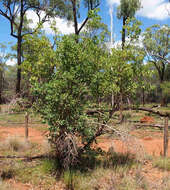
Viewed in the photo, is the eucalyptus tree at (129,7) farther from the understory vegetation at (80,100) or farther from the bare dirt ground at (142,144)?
the understory vegetation at (80,100)

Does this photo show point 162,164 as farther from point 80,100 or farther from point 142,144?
point 80,100

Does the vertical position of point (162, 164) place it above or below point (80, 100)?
below

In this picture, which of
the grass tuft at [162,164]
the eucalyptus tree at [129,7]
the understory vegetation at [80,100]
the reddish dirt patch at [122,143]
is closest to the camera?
the understory vegetation at [80,100]

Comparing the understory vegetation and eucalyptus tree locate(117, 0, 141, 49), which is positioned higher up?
eucalyptus tree locate(117, 0, 141, 49)

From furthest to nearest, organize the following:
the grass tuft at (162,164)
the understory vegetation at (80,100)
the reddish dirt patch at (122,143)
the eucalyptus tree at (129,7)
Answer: the eucalyptus tree at (129,7) → the reddish dirt patch at (122,143) → the grass tuft at (162,164) → the understory vegetation at (80,100)

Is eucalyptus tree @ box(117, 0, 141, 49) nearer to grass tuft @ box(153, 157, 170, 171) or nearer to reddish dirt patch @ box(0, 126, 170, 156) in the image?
reddish dirt patch @ box(0, 126, 170, 156)

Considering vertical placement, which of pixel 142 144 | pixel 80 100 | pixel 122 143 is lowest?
pixel 122 143

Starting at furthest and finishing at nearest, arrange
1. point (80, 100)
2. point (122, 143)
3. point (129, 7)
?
1. point (129, 7)
2. point (122, 143)
3. point (80, 100)

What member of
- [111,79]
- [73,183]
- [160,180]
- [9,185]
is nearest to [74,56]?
[111,79]

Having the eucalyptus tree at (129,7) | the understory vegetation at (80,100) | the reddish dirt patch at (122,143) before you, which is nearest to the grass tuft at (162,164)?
the understory vegetation at (80,100)

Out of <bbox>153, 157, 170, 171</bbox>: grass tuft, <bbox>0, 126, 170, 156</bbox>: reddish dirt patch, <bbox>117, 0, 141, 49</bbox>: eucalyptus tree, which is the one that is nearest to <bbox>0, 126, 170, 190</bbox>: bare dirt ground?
<bbox>0, 126, 170, 156</bbox>: reddish dirt patch

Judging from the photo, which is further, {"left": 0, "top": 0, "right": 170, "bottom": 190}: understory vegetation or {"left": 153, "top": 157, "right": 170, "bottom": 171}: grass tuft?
{"left": 153, "top": 157, "right": 170, "bottom": 171}: grass tuft

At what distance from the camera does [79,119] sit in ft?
15.7

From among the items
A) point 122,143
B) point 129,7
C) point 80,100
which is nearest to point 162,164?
point 122,143
